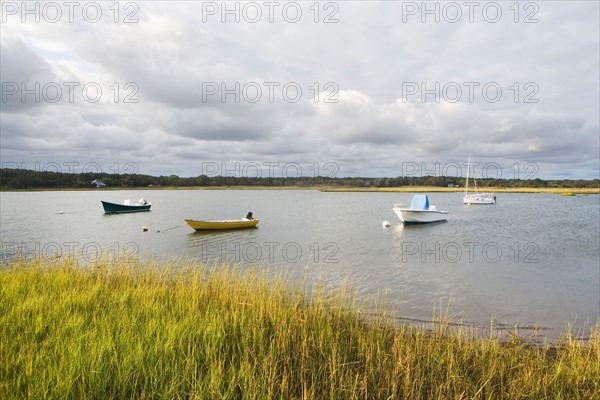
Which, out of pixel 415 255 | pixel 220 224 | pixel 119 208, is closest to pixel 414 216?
pixel 415 255

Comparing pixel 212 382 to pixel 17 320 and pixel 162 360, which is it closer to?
pixel 162 360

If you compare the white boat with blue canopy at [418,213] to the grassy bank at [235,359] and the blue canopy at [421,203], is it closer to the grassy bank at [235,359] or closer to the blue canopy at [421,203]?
the blue canopy at [421,203]

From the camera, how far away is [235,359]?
539 centimetres

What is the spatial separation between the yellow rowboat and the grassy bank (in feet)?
74.5

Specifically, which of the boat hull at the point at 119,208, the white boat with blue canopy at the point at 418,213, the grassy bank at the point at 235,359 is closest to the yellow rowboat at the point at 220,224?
the white boat with blue canopy at the point at 418,213

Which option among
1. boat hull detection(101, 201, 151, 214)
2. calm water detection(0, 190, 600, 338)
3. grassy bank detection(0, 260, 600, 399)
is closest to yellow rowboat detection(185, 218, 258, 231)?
calm water detection(0, 190, 600, 338)

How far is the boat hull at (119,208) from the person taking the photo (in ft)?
157

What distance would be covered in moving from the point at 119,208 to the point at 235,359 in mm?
49982

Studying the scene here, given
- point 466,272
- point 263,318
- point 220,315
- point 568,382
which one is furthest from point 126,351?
point 466,272

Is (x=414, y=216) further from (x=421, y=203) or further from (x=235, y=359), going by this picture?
(x=235, y=359)

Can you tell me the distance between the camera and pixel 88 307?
278 inches

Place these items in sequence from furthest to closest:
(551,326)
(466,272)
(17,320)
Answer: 1. (466,272)
2. (551,326)
3. (17,320)

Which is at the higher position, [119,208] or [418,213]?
[418,213]

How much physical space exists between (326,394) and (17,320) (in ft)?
17.5
